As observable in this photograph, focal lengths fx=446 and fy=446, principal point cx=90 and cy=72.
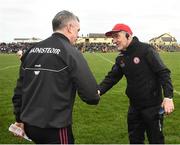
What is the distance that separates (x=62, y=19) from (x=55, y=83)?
26.5 inches

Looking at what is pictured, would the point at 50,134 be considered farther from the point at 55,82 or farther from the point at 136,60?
the point at 136,60

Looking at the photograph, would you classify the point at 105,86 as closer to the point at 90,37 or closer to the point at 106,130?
the point at 106,130

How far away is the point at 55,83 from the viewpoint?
14.4 ft

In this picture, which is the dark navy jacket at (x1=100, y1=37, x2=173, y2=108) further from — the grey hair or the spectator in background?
the grey hair

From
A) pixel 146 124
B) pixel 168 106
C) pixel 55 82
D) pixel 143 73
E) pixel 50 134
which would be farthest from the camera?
pixel 146 124

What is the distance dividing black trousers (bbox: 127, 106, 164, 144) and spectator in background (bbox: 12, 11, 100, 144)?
200 cm

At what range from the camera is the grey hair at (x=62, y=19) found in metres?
4.55

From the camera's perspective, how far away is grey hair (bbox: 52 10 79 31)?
4.55 metres

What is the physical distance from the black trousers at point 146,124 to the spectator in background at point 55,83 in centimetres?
200

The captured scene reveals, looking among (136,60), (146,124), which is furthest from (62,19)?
(146,124)

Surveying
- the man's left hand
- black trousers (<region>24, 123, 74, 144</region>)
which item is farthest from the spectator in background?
the man's left hand

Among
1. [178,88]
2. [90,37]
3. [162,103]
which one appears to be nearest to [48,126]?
[162,103]

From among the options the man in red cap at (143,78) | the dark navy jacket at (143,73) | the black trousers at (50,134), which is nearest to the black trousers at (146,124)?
the man in red cap at (143,78)

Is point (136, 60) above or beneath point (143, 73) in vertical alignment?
above
